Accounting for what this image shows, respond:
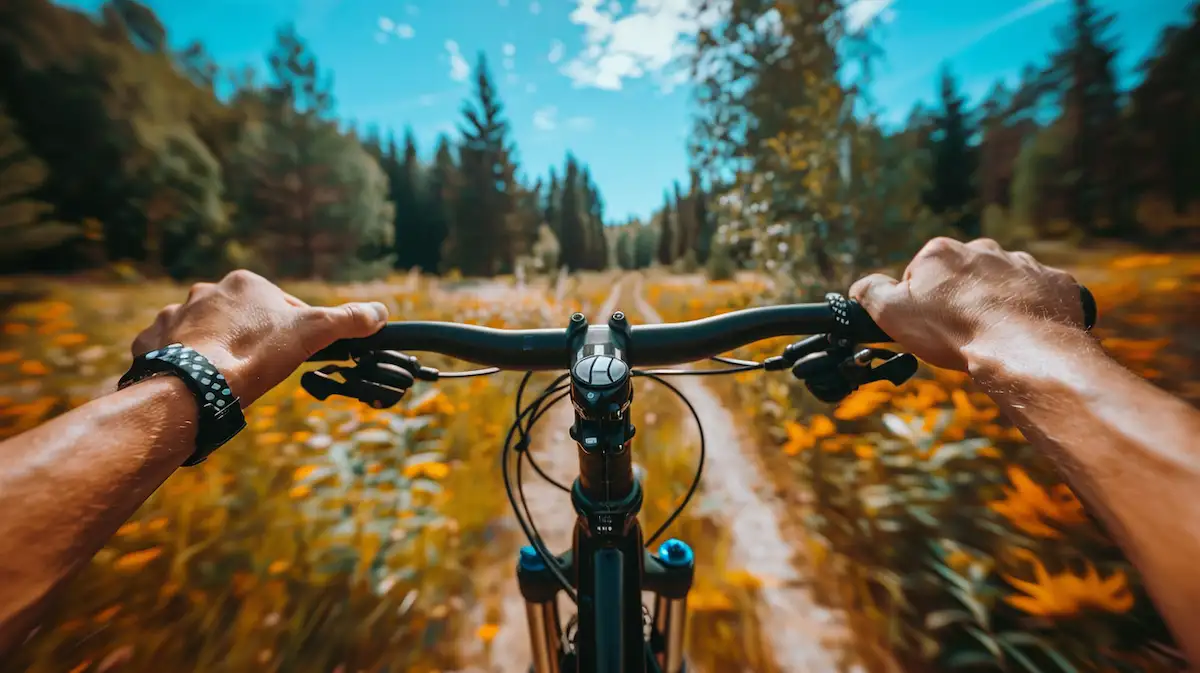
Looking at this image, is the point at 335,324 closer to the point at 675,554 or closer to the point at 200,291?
the point at 200,291

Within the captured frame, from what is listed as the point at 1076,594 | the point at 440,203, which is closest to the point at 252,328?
the point at 1076,594

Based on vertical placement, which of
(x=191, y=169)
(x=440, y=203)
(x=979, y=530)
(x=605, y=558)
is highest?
(x=440, y=203)

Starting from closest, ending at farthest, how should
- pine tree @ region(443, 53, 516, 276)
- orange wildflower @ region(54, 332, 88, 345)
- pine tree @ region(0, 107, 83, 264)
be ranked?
orange wildflower @ region(54, 332, 88, 345)
pine tree @ region(0, 107, 83, 264)
pine tree @ region(443, 53, 516, 276)

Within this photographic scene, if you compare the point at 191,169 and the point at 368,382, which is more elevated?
the point at 191,169

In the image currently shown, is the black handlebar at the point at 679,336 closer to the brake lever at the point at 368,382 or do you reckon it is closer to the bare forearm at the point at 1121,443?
the brake lever at the point at 368,382

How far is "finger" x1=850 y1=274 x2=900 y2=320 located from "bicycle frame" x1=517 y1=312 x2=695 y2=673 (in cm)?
69

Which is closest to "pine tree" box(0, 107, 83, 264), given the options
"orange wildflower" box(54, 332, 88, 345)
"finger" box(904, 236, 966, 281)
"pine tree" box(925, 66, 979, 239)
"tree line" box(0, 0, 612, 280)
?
"tree line" box(0, 0, 612, 280)

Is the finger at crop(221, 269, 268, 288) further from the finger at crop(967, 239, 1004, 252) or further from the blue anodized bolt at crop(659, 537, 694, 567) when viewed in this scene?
the finger at crop(967, 239, 1004, 252)

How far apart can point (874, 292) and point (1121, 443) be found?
2.08ft

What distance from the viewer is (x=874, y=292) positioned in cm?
125

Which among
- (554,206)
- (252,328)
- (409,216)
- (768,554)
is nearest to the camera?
(252,328)

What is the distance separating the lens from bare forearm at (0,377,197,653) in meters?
0.66

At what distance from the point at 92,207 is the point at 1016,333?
17435mm

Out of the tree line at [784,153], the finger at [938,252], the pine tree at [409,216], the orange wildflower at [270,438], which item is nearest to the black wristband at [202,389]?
the finger at [938,252]
